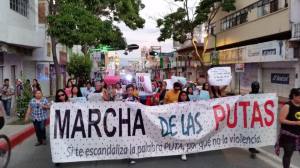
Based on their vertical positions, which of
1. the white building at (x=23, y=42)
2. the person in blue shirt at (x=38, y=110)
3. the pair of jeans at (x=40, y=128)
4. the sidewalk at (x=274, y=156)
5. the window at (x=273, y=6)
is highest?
the window at (x=273, y=6)

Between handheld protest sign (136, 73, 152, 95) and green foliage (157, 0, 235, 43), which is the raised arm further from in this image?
green foliage (157, 0, 235, 43)

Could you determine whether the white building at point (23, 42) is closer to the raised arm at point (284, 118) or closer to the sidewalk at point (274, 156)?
the sidewalk at point (274, 156)

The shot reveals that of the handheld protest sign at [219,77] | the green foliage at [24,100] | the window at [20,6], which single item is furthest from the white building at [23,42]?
the handheld protest sign at [219,77]

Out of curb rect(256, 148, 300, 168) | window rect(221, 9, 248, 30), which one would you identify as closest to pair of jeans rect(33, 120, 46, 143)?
curb rect(256, 148, 300, 168)

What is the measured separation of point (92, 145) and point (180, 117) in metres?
1.77

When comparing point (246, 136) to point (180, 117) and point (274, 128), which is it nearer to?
point (274, 128)

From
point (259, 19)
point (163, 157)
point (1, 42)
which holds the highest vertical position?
point (259, 19)

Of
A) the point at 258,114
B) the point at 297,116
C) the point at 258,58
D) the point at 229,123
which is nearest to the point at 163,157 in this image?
the point at 229,123

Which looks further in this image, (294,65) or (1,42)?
(294,65)

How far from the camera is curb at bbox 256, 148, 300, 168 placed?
8.11 m

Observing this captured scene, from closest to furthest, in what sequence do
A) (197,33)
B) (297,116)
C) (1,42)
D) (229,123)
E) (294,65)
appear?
(297,116), (229,123), (1,42), (294,65), (197,33)

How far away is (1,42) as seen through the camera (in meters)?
20.5

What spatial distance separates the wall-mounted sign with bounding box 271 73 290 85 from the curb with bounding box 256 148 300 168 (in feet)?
77.3

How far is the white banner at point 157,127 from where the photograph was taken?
811 centimetres
